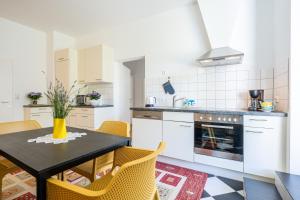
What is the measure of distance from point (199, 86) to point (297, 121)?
1.35 meters

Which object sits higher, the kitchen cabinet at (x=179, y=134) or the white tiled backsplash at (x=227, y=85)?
the white tiled backsplash at (x=227, y=85)

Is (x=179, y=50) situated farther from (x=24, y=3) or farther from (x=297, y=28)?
(x=24, y=3)

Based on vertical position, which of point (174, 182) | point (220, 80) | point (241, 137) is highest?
point (220, 80)

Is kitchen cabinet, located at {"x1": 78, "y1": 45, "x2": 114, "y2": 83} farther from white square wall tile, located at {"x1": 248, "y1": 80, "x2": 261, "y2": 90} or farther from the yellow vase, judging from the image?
white square wall tile, located at {"x1": 248, "y1": 80, "x2": 261, "y2": 90}

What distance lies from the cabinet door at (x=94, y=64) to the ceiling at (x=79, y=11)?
589mm

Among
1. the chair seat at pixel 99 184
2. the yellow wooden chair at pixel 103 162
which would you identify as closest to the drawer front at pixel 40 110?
the yellow wooden chair at pixel 103 162

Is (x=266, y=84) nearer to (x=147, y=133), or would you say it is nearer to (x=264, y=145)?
(x=264, y=145)

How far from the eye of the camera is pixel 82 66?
380 cm

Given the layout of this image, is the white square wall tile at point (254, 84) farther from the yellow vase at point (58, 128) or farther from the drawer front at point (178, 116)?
the yellow vase at point (58, 128)

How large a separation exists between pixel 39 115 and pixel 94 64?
1659 millimetres

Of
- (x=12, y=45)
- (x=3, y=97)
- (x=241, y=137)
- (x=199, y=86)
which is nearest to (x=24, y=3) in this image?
(x=12, y=45)

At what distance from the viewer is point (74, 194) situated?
0.69 m

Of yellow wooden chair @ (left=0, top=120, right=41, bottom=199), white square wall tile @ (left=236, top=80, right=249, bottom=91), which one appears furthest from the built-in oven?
yellow wooden chair @ (left=0, top=120, right=41, bottom=199)

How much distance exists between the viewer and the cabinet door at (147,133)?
97.8 inches
